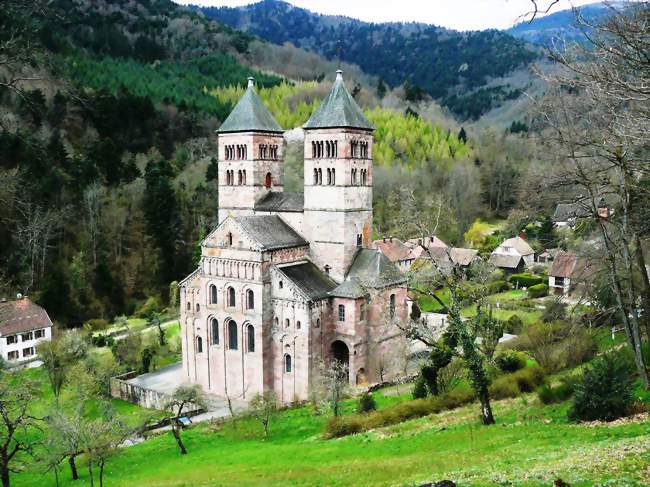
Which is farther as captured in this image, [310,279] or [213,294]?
[213,294]

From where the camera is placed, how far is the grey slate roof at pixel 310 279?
40.5 m

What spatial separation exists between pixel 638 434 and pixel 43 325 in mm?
45889

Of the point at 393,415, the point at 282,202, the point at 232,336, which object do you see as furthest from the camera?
the point at 282,202

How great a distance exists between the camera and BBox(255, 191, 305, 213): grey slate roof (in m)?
44.3

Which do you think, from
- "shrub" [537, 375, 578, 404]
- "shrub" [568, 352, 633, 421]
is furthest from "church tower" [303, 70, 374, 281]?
"shrub" [568, 352, 633, 421]

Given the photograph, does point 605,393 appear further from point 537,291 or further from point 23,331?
point 23,331

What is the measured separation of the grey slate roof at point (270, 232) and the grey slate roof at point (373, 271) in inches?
154

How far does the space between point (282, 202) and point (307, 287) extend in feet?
25.1

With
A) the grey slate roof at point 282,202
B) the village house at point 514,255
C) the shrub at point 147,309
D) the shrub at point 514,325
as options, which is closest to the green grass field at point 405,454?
the grey slate roof at point 282,202

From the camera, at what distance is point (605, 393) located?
72.1ft

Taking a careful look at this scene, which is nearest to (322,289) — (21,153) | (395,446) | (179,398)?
(179,398)

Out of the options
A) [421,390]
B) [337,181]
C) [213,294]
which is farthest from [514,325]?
[213,294]

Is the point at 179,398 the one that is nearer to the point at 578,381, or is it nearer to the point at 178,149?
the point at 578,381

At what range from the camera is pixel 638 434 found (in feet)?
62.1
